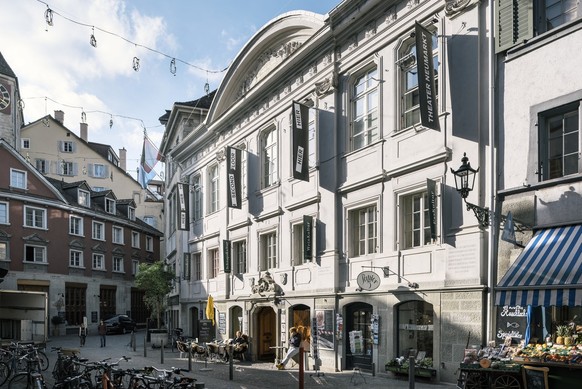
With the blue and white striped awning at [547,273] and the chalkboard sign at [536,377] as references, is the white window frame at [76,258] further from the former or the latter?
the chalkboard sign at [536,377]

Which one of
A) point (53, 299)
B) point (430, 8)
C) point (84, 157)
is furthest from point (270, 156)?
point (84, 157)

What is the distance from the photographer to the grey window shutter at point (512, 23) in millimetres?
13086

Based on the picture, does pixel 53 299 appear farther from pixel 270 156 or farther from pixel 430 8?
pixel 430 8

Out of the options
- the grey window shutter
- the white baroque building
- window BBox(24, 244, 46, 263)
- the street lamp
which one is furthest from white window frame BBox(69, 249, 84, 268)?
the grey window shutter

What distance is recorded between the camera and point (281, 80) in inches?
920

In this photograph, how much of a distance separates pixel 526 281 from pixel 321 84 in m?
10.7

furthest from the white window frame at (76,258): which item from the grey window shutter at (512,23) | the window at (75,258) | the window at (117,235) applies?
the grey window shutter at (512,23)

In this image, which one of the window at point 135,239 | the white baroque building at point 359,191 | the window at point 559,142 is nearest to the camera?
the window at point 559,142

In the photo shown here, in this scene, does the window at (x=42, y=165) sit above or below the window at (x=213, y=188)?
above

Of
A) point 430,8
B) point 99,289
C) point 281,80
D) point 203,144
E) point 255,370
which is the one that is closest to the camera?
point 430,8

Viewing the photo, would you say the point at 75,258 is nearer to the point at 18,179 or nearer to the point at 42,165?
the point at 18,179

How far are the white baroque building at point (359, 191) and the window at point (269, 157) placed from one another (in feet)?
0.19

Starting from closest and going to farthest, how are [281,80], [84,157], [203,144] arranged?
1. [281,80]
2. [203,144]
3. [84,157]

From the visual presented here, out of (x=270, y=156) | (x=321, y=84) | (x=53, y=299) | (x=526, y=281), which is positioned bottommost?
(x=53, y=299)
